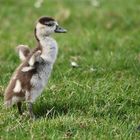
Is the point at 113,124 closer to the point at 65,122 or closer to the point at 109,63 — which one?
the point at 65,122

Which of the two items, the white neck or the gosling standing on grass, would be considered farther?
the white neck

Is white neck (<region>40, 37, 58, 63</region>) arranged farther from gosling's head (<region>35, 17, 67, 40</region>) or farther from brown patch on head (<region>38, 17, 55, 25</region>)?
brown patch on head (<region>38, 17, 55, 25</region>)

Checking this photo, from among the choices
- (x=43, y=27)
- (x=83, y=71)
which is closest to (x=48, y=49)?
(x=43, y=27)

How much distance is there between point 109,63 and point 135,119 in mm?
2453

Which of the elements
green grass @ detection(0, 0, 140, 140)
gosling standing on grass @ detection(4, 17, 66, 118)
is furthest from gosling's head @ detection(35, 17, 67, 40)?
green grass @ detection(0, 0, 140, 140)

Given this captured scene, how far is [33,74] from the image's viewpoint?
7414 mm

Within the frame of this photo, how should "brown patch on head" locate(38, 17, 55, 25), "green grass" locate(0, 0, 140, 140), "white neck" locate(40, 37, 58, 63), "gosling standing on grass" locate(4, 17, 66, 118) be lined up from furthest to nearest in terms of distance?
"brown patch on head" locate(38, 17, 55, 25) < "white neck" locate(40, 37, 58, 63) < "gosling standing on grass" locate(4, 17, 66, 118) < "green grass" locate(0, 0, 140, 140)

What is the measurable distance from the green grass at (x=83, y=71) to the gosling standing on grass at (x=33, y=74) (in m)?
0.24

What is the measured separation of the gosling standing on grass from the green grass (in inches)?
9.5

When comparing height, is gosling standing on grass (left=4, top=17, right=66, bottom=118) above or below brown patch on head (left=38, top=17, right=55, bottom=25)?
below

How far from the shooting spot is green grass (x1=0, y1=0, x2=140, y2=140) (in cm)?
711

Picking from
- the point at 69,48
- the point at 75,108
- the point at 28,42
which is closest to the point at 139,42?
the point at 69,48

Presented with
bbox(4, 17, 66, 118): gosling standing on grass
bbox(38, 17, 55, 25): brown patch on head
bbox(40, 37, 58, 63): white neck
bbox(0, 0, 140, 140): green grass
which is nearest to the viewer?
bbox(0, 0, 140, 140): green grass

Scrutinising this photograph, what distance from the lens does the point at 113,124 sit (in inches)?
287
